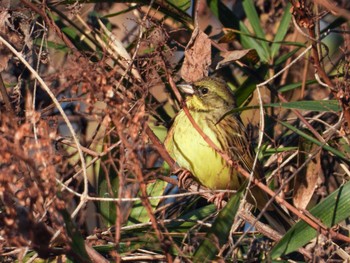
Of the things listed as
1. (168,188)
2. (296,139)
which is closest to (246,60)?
(296,139)

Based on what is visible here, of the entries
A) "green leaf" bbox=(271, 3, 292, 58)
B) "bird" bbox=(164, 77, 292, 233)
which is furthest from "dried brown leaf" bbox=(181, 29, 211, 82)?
"green leaf" bbox=(271, 3, 292, 58)

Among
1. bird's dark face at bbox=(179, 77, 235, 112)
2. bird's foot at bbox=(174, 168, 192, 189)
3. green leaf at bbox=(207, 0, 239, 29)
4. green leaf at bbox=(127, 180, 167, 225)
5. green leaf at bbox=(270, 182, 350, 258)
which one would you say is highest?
green leaf at bbox=(207, 0, 239, 29)

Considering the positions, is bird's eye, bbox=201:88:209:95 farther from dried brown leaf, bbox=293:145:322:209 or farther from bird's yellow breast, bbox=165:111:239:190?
dried brown leaf, bbox=293:145:322:209

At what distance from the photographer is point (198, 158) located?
351 centimetres

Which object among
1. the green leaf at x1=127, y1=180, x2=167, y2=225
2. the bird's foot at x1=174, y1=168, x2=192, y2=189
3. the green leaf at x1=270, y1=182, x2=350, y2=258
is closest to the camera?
the green leaf at x1=270, y1=182, x2=350, y2=258

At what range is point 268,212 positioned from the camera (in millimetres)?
3373

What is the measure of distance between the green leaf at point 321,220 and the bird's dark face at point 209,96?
1.07 metres

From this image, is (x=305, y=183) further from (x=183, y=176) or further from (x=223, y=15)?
(x=223, y=15)

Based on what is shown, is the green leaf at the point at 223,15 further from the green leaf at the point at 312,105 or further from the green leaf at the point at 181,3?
the green leaf at the point at 312,105

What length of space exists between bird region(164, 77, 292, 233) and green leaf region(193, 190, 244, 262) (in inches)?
30.3

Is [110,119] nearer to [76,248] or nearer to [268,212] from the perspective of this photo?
[76,248]

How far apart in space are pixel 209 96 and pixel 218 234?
57.8 inches

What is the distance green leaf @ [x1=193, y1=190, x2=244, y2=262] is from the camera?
2393 millimetres

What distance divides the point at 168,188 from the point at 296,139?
63cm
